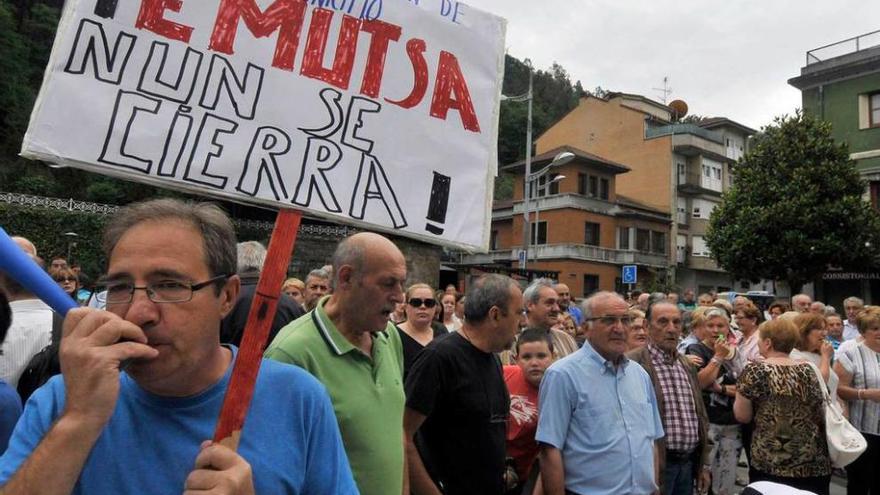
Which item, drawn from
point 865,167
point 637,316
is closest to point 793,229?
point 865,167

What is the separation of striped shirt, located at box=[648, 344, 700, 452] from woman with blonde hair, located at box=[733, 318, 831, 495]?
0.51m

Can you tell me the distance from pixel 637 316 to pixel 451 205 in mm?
3846

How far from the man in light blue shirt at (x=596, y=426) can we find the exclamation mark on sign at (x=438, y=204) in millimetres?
1847

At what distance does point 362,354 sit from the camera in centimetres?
268

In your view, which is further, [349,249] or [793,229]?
[793,229]

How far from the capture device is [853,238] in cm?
2525

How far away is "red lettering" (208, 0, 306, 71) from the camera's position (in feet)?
6.31

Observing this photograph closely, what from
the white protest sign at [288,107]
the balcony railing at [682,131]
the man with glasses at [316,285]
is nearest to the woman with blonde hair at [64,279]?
the man with glasses at [316,285]

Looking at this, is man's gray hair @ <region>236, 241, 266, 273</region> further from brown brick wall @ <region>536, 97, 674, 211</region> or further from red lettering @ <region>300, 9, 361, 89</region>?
brown brick wall @ <region>536, 97, 674, 211</region>

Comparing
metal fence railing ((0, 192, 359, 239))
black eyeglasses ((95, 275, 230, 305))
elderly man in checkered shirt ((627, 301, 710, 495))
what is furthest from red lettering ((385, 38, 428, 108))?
metal fence railing ((0, 192, 359, 239))

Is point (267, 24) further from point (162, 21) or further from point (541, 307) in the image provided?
point (541, 307)

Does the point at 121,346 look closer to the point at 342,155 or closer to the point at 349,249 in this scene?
the point at 342,155

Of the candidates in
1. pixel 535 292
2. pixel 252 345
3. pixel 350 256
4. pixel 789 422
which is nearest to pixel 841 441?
pixel 789 422

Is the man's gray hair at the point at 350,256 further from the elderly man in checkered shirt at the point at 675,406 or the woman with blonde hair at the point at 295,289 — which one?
the woman with blonde hair at the point at 295,289
